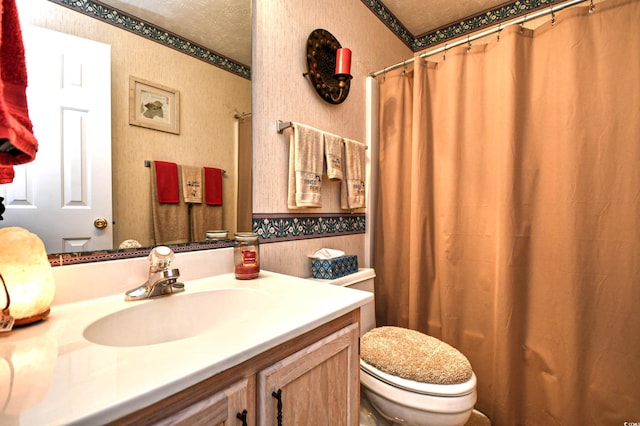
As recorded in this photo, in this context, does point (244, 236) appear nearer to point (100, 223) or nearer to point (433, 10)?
point (100, 223)

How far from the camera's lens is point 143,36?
34.9 inches

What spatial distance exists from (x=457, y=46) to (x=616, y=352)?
5.04ft

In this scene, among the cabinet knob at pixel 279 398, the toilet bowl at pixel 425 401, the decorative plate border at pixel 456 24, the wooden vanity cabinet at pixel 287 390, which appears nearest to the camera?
the wooden vanity cabinet at pixel 287 390

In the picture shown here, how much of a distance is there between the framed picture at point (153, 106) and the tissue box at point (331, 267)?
79cm

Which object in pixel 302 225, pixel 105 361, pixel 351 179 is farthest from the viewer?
pixel 351 179

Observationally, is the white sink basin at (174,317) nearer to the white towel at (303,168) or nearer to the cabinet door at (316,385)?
the cabinet door at (316,385)

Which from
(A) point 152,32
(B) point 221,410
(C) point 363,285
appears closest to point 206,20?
(A) point 152,32

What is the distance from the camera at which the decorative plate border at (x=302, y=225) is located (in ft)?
3.97

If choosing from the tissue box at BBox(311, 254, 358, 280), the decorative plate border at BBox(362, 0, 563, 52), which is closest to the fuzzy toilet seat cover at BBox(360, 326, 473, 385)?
the tissue box at BBox(311, 254, 358, 280)

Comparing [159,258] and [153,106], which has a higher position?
[153,106]

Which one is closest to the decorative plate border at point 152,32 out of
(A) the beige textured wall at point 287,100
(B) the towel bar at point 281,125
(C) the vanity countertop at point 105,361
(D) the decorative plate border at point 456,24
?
(A) the beige textured wall at point 287,100

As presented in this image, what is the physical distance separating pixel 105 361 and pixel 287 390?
35cm

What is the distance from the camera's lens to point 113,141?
2.70ft

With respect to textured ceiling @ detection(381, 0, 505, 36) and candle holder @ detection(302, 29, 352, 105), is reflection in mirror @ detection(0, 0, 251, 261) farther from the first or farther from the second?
textured ceiling @ detection(381, 0, 505, 36)
